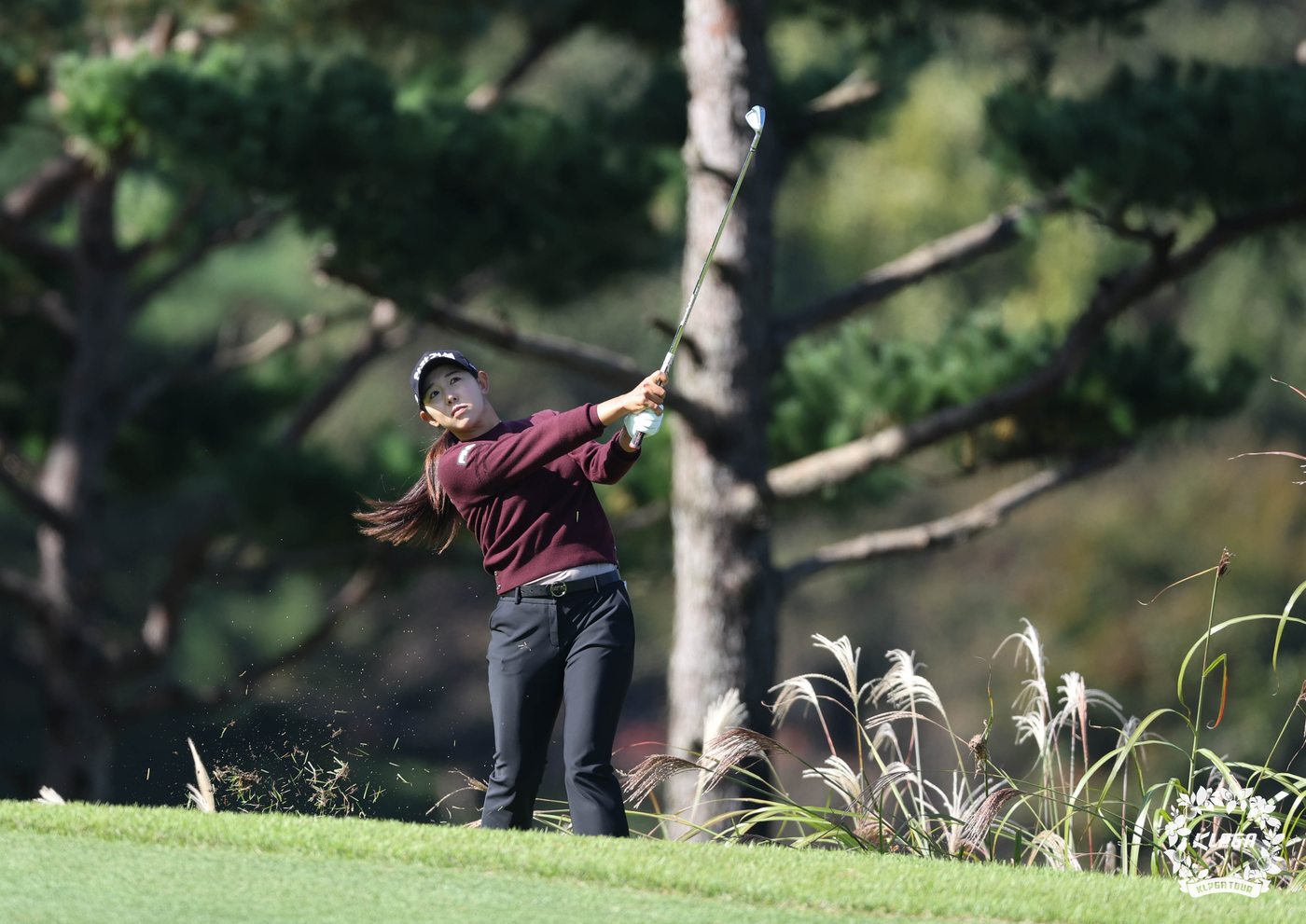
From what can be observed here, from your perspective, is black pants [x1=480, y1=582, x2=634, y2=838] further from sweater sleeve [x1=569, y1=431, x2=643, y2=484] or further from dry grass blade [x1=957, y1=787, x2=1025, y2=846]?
dry grass blade [x1=957, y1=787, x2=1025, y2=846]

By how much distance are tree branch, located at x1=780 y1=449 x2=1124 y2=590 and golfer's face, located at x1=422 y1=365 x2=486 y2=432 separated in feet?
11.9

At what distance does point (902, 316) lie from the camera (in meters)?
16.7

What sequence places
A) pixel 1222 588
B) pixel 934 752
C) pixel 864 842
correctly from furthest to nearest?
pixel 934 752 < pixel 1222 588 < pixel 864 842

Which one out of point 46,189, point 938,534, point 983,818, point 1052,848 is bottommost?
point 1052,848

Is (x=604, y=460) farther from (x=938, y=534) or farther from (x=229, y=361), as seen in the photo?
(x=229, y=361)

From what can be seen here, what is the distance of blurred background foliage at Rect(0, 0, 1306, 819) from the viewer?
661 cm

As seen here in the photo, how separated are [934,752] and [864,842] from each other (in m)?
15.6

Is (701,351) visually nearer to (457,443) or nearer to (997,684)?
(457,443)

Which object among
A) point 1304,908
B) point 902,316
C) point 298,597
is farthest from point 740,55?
point 298,597

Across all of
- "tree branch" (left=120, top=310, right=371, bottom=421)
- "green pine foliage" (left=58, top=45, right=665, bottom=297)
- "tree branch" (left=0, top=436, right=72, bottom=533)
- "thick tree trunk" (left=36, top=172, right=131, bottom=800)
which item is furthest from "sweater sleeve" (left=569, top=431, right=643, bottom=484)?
"tree branch" (left=120, top=310, right=371, bottom=421)

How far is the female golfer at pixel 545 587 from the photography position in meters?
3.54

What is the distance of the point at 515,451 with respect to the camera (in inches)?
139

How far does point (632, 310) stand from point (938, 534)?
46.2ft

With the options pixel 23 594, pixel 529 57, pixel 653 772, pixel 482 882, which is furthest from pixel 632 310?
pixel 482 882
